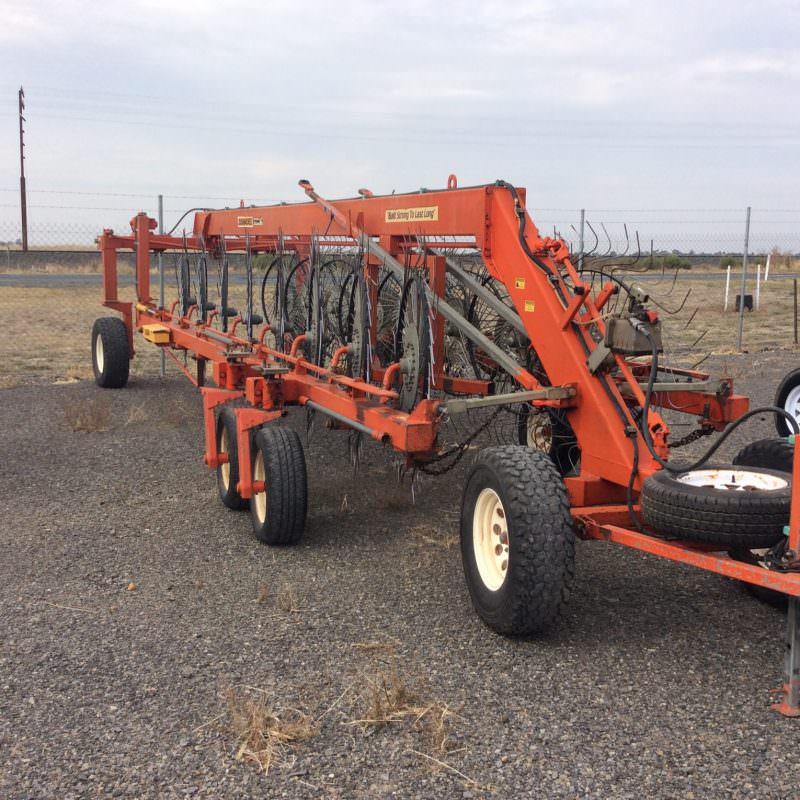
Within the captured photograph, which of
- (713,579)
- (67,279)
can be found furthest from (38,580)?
(67,279)

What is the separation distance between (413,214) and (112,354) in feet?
19.9

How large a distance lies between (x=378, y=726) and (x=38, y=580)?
2383 millimetres

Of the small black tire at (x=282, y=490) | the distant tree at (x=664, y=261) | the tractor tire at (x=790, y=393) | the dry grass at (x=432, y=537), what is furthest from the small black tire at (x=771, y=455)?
the tractor tire at (x=790, y=393)

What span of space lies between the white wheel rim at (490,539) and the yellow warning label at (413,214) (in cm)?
205

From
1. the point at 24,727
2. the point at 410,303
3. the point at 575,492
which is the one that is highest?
the point at 410,303

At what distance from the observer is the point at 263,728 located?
11.1 ft

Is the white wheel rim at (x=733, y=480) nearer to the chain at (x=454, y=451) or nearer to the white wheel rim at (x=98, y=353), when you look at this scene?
the chain at (x=454, y=451)

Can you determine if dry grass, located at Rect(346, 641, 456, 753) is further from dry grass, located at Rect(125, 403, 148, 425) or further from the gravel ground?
dry grass, located at Rect(125, 403, 148, 425)

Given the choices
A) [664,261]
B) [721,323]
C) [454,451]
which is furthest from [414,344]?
[721,323]

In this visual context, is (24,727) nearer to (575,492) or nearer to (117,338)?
(575,492)

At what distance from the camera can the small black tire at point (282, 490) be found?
5.38m

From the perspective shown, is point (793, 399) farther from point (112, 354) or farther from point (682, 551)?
point (112, 354)

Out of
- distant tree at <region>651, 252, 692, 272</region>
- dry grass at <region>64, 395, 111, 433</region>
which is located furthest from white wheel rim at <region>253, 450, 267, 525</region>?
dry grass at <region>64, 395, 111, 433</region>

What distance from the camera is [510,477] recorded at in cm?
406
